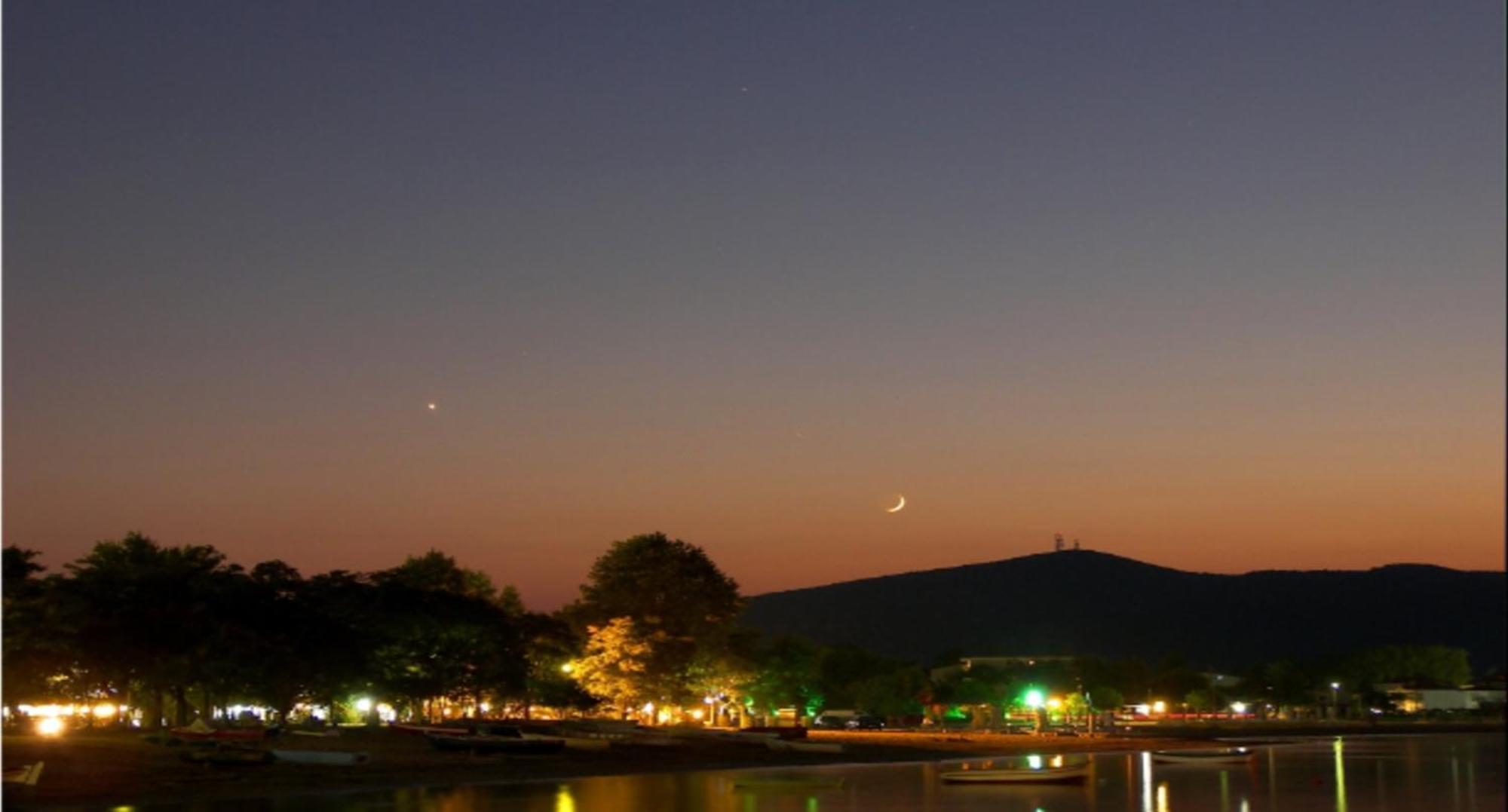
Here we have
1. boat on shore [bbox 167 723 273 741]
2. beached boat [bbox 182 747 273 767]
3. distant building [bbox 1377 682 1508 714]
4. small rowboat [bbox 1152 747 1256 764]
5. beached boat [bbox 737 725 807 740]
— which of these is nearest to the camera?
beached boat [bbox 182 747 273 767]

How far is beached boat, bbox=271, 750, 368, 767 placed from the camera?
59.4m

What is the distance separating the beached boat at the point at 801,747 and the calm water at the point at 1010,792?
6521 millimetres

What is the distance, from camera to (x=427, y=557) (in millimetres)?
94750

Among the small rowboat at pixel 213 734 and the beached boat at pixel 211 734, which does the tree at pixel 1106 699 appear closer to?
the beached boat at pixel 211 734

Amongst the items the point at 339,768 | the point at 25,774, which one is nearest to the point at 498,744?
the point at 339,768

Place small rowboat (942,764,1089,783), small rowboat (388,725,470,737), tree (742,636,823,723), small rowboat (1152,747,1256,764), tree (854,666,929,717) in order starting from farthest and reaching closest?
tree (854,666,929,717)
tree (742,636,823,723)
small rowboat (1152,747,1256,764)
small rowboat (388,725,470,737)
small rowboat (942,764,1089,783)

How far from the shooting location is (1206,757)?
77750 mm

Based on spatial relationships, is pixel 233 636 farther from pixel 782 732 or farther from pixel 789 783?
pixel 782 732

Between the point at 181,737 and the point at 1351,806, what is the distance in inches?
1749

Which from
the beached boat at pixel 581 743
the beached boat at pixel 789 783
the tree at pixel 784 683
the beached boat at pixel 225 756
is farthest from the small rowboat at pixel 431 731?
the tree at pixel 784 683

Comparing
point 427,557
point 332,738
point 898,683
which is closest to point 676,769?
point 332,738

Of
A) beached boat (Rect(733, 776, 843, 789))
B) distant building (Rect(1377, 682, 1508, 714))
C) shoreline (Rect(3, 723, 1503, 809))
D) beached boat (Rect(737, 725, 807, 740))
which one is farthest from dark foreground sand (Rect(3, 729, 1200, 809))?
distant building (Rect(1377, 682, 1508, 714))

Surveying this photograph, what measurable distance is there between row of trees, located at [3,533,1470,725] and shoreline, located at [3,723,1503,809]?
3352 millimetres

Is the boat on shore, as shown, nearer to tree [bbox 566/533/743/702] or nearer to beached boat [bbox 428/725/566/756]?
beached boat [bbox 428/725/566/756]
